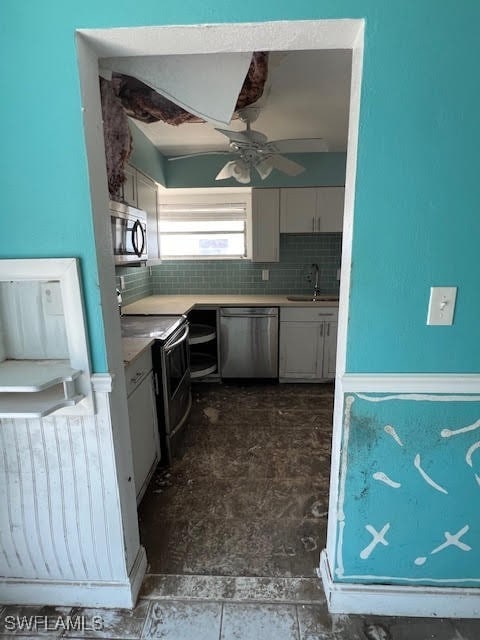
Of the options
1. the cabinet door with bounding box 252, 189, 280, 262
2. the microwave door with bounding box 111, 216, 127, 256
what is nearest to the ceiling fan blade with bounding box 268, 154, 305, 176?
the cabinet door with bounding box 252, 189, 280, 262

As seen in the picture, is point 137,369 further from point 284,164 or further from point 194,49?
point 284,164

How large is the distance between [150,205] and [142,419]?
6.68 ft

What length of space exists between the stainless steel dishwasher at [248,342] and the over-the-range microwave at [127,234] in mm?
1321

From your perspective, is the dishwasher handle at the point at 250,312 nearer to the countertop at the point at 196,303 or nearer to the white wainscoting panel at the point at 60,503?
the countertop at the point at 196,303

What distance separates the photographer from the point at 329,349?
11.6 ft

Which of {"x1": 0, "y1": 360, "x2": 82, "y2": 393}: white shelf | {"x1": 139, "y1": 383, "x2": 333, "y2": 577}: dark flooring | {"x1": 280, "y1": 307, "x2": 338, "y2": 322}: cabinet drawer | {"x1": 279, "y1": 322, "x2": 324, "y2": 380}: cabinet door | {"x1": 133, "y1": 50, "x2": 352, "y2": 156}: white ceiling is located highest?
{"x1": 133, "y1": 50, "x2": 352, "y2": 156}: white ceiling

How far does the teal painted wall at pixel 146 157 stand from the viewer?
2.72 m

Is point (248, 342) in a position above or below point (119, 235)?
below

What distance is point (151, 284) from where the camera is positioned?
13.2 feet

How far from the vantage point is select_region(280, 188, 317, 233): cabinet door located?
3557mm

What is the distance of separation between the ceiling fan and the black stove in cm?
118

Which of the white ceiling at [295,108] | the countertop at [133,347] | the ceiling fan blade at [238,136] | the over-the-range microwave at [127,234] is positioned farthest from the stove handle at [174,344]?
the white ceiling at [295,108]

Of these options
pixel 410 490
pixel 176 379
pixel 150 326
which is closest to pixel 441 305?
pixel 410 490
